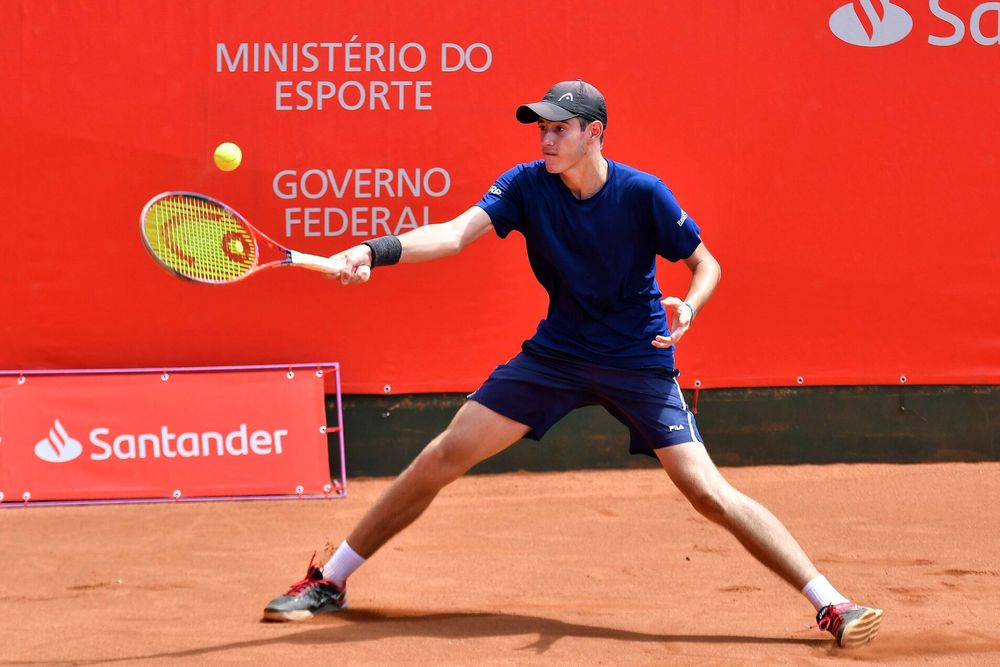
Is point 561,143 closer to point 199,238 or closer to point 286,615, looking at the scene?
point 199,238

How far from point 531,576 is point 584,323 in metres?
1.31

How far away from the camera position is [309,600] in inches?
181

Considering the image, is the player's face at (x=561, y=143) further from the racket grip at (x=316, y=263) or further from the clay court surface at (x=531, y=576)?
the clay court surface at (x=531, y=576)

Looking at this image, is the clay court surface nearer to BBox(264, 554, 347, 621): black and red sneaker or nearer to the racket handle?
BBox(264, 554, 347, 621): black and red sneaker

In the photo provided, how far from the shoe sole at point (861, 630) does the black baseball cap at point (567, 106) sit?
5.82 feet

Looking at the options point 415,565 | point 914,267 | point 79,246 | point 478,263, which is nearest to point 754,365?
point 914,267

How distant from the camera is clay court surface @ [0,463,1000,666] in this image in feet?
13.9

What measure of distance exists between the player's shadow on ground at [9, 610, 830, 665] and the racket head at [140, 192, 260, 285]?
1.16 meters

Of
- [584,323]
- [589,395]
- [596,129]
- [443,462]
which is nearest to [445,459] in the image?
[443,462]

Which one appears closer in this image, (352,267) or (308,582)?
(352,267)

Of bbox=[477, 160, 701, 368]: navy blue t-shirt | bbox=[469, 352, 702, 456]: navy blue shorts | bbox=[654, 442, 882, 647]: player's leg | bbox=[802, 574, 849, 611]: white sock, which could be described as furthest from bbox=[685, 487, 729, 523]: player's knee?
bbox=[477, 160, 701, 368]: navy blue t-shirt

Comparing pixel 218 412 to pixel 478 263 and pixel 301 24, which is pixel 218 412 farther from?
pixel 301 24

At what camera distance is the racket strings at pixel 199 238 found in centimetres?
418

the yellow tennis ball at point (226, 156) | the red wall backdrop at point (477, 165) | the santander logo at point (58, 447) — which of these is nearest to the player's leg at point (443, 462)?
the yellow tennis ball at point (226, 156)
